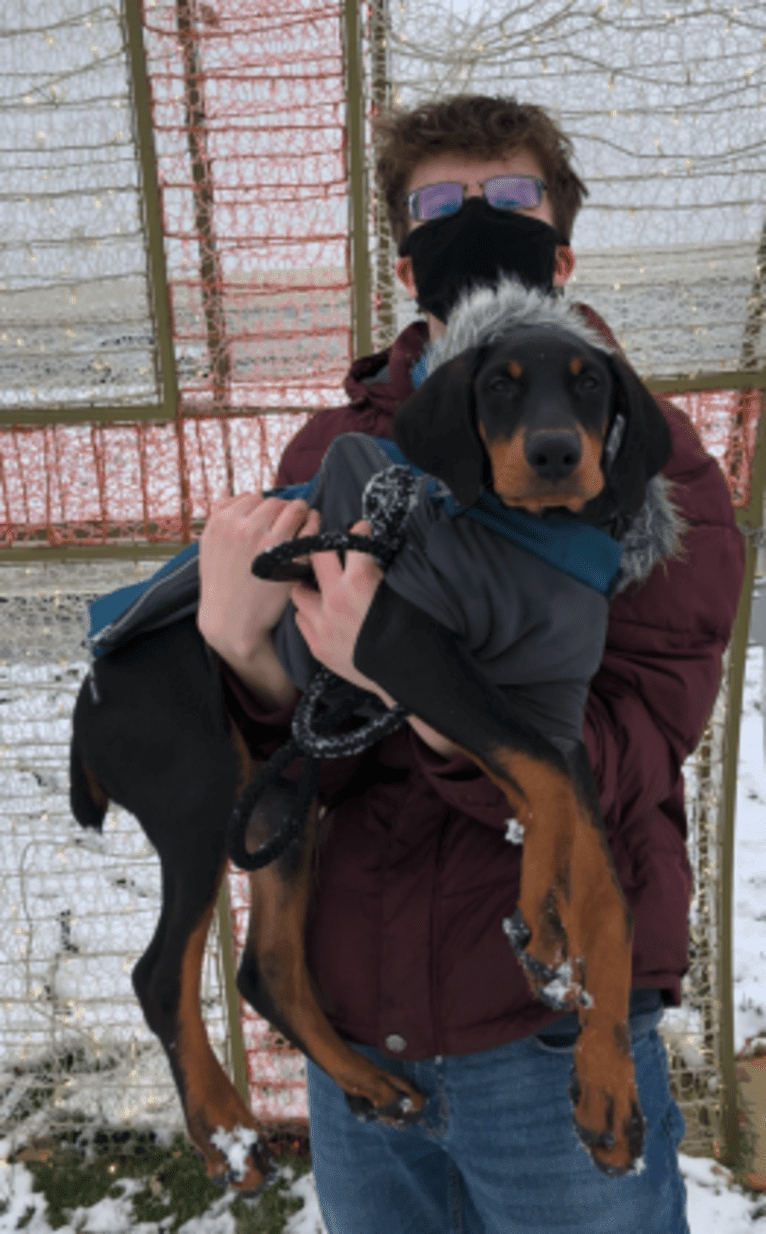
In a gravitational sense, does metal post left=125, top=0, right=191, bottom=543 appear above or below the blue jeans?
above

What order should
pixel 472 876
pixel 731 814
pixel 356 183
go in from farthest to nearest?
pixel 731 814
pixel 356 183
pixel 472 876

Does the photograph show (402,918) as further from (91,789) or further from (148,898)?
(148,898)

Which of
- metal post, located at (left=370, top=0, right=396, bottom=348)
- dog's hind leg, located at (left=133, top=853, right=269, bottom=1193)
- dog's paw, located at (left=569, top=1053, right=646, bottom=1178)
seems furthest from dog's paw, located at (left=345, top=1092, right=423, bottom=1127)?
metal post, located at (left=370, top=0, right=396, bottom=348)

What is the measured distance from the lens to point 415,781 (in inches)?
37.9

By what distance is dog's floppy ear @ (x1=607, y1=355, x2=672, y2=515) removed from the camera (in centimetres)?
77

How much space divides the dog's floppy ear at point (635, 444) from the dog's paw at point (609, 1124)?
0.48 m

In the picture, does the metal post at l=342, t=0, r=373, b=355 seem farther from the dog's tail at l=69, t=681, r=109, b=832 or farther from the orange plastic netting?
the dog's tail at l=69, t=681, r=109, b=832

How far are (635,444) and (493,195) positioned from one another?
17.6 inches

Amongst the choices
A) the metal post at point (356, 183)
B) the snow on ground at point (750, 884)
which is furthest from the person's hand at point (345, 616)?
the snow on ground at point (750, 884)

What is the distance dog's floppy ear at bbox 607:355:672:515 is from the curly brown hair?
0.42 metres

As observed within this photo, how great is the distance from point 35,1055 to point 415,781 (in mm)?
1648

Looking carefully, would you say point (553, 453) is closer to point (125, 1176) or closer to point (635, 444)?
point (635, 444)

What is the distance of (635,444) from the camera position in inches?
30.6

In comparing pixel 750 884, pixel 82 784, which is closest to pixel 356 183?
pixel 82 784
